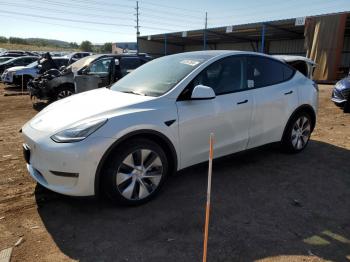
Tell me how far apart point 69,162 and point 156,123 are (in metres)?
0.97

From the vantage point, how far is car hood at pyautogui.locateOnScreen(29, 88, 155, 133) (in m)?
3.35

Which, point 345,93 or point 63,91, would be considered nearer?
point 345,93

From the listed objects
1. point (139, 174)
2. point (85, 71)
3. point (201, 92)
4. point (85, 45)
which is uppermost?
point (201, 92)

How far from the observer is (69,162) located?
10.2 feet

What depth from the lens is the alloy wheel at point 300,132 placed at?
5277mm

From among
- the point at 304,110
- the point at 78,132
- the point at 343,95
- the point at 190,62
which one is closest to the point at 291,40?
the point at 343,95

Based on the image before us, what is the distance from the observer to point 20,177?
4.34 m

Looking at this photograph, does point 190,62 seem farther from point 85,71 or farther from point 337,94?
point 337,94

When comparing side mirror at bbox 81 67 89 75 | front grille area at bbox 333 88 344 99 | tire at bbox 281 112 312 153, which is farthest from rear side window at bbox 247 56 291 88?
side mirror at bbox 81 67 89 75

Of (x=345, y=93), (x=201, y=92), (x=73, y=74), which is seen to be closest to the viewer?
(x=201, y=92)

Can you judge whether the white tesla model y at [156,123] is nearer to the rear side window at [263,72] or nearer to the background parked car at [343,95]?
the rear side window at [263,72]

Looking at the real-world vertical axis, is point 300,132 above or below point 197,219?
above

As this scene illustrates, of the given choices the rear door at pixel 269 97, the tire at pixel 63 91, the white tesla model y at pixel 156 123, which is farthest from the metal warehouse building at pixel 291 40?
the white tesla model y at pixel 156 123

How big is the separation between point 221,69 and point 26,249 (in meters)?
2.96
